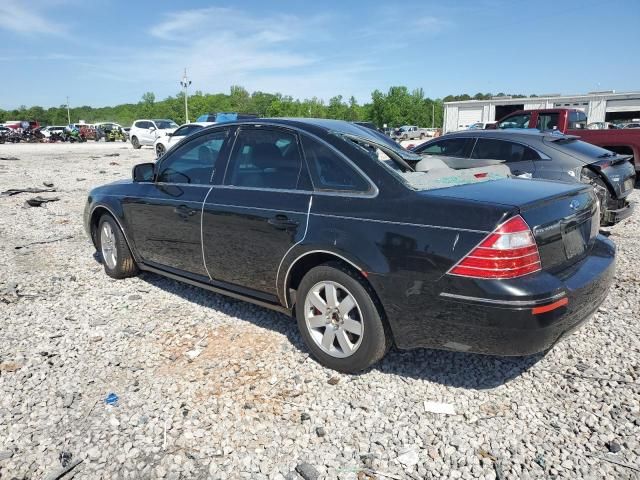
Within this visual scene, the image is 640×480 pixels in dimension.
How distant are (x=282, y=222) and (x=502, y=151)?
4691 millimetres

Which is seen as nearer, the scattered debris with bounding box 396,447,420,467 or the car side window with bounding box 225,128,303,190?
the scattered debris with bounding box 396,447,420,467

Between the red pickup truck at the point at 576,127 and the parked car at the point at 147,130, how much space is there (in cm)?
2084

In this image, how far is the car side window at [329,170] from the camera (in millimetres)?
3209

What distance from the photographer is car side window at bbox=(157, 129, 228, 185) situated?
13.8ft

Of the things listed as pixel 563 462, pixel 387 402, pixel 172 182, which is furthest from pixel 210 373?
pixel 563 462

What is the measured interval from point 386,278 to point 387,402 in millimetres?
776

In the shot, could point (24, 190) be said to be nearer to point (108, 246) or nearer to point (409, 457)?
point (108, 246)

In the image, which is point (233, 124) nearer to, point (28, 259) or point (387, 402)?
point (387, 402)

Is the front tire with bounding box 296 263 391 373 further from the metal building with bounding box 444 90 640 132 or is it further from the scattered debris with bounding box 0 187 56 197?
the metal building with bounding box 444 90 640 132

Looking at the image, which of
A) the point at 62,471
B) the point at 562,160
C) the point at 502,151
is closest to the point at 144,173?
the point at 62,471

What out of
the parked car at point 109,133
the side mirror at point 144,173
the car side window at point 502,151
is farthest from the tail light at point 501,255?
the parked car at point 109,133

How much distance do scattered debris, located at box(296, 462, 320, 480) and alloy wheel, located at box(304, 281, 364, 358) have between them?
0.86 m

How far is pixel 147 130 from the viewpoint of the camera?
29.0 m

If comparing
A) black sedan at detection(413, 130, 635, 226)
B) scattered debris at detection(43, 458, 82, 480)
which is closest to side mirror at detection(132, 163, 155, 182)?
scattered debris at detection(43, 458, 82, 480)
